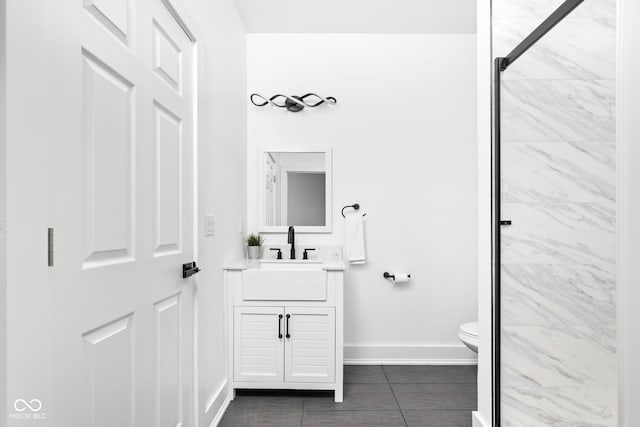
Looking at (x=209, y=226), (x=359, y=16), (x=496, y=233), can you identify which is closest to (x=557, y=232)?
(x=496, y=233)

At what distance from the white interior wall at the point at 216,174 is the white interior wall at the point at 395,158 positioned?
44 centimetres

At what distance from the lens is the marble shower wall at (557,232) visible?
1750 millimetres

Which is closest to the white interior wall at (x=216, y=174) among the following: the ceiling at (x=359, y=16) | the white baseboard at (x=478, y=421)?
the ceiling at (x=359, y=16)

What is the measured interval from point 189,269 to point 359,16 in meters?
2.12

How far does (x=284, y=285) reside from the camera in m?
2.39

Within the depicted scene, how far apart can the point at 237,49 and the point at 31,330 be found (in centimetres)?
236

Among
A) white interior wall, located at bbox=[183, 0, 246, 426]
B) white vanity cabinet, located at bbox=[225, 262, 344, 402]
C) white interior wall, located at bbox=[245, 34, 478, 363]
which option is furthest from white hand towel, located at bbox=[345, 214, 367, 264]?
white interior wall, located at bbox=[183, 0, 246, 426]

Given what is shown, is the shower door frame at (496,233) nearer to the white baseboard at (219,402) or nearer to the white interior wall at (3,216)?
the white baseboard at (219,402)

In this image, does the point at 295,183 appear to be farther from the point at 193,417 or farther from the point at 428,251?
the point at 193,417

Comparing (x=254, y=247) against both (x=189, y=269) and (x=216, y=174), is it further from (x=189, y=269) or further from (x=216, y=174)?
(x=189, y=269)

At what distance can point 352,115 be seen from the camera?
3113mm

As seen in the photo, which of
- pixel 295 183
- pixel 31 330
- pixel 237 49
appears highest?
pixel 237 49

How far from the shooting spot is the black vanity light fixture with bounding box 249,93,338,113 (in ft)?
9.98

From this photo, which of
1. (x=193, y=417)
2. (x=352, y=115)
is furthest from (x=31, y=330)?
(x=352, y=115)
